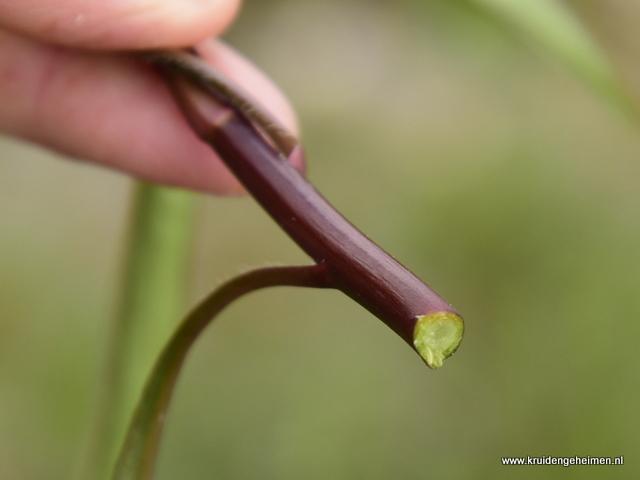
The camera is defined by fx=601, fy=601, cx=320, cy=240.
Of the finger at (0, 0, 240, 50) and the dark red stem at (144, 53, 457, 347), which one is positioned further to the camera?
the finger at (0, 0, 240, 50)

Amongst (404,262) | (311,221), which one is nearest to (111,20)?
(311,221)

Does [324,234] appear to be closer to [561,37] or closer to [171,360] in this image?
[171,360]

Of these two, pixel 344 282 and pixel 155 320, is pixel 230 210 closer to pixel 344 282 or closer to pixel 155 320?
pixel 155 320

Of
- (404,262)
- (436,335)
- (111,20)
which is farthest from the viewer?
(404,262)

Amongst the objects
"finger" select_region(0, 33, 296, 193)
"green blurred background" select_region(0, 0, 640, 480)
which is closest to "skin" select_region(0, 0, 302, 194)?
"finger" select_region(0, 33, 296, 193)

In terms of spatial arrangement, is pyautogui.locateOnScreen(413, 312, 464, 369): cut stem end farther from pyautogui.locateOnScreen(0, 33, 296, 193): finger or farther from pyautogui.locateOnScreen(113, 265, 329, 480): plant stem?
pyautogui.locateOnScreen(0, 33, 296, 193): finger

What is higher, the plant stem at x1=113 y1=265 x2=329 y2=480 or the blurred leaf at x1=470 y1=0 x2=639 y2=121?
the blurred leaf at x1=470 y1=0 x2=639 y2=121
